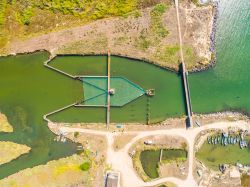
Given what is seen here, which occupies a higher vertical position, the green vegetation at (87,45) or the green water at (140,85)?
the green vegetation at (87,45)

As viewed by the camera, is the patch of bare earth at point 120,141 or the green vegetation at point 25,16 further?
the patch of bare earth at point 120,141

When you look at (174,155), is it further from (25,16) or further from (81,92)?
(25,16)

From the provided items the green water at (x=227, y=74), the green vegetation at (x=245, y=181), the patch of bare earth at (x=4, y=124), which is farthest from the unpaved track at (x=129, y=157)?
the patch of bare earth at (x=4, y=124)

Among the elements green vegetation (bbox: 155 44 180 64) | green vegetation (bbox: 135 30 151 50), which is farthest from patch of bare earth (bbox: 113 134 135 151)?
green vegetation (bbox: 135 30 151 50)

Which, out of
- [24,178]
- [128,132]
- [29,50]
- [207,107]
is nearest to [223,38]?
[207,107]

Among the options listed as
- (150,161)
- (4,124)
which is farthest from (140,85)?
(4,124)

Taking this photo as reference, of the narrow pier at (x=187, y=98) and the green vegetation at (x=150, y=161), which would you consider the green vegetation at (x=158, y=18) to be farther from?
the green vegetation at (x=150, y=161)

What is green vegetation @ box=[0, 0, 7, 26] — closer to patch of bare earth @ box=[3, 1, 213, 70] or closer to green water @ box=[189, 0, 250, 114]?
patch of bare earth @ box=[3, 1, 213, 70]
